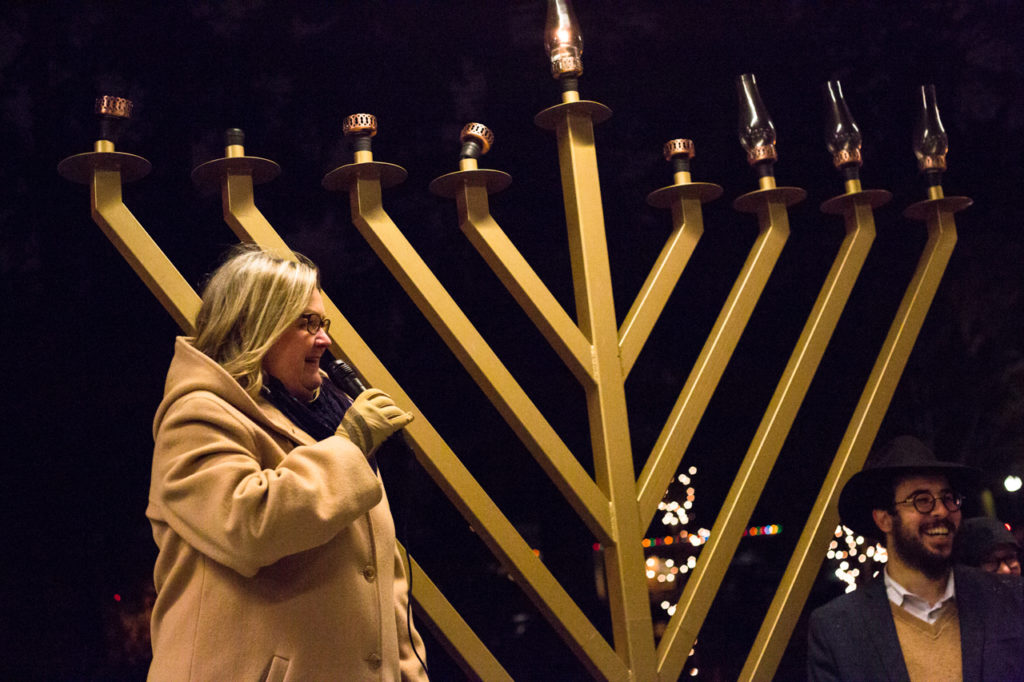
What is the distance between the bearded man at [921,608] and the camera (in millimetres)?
1992

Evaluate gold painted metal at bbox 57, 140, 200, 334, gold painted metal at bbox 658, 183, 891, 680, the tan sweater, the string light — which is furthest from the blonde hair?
the string light

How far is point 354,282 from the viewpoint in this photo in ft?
8.47

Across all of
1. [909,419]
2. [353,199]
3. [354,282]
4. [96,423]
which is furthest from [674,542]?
[96,423]

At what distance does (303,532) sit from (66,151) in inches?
56.3

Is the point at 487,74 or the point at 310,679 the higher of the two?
the point at 487,74

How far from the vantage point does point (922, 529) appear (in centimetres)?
208

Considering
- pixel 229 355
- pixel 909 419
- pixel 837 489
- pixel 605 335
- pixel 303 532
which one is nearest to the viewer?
pixel 303 532

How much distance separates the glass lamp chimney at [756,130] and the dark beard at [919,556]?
943 millimetres

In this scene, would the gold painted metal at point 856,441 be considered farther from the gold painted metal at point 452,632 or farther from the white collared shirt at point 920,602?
the gold painted metal at point 452,632

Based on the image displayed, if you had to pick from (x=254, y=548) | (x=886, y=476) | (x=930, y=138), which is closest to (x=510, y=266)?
(x=886, y=476)

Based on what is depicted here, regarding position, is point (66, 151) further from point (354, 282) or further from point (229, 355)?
point (229, 355)

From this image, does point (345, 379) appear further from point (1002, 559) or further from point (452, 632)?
point (1002, 559)

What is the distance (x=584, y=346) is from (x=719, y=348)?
359 mm

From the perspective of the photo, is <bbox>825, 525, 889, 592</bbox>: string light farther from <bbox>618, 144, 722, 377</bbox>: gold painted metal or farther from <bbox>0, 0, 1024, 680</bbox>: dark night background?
<bbox>618, 144, 722, 377</bbox>: gold painted metal
